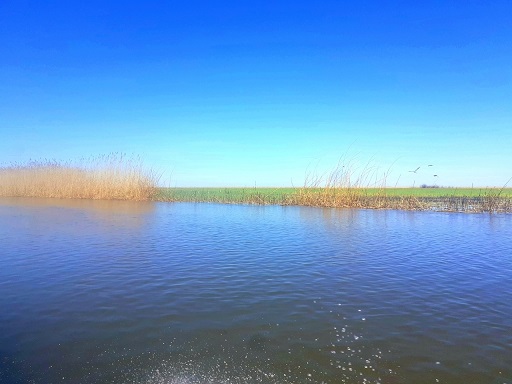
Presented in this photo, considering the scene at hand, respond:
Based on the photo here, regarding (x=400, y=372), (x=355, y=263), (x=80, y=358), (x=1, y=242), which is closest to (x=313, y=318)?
(x=400, y=372)

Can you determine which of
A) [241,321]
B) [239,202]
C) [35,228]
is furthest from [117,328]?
[239,202]

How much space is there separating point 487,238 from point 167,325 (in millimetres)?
14564

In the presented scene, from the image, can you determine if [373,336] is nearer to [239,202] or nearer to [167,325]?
[167,325]

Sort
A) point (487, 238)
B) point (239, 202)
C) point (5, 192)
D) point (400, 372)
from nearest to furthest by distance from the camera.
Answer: point (400, 372)
point (487, 238)
point (239, 202)
point (5, 192)

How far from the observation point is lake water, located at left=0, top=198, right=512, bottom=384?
4.27 m

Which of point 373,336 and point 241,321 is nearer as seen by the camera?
point 373,336

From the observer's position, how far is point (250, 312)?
6012 mm

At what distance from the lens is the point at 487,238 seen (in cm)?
1437

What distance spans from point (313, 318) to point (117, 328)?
326 cm

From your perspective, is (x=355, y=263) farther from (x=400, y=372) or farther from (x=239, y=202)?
(x=239, y=202)

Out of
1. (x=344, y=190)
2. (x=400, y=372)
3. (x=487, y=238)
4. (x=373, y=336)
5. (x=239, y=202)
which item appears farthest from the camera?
(x=239, y=202)

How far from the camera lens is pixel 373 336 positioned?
204 inches

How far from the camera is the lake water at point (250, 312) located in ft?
14.0

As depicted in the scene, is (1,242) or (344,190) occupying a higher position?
(344,190)
